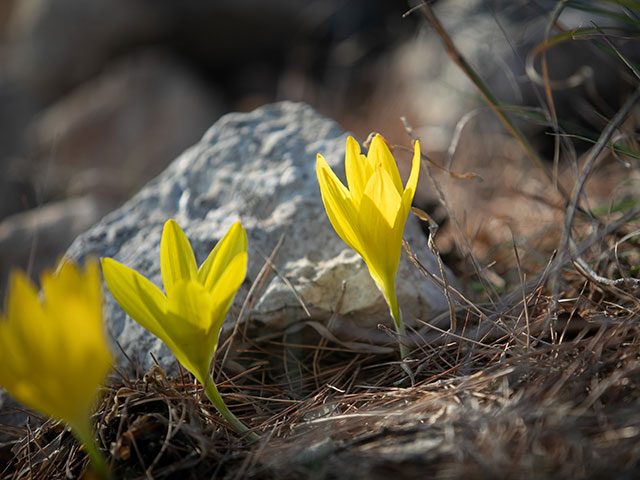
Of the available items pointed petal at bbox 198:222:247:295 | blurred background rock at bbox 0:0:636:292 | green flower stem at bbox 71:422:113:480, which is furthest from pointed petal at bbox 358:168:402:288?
blurred background rock at bbox 0:0:636:292

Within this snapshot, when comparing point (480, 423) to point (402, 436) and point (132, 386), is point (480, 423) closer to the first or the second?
point (402, 436)

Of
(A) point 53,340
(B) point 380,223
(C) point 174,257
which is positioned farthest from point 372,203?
(A) point 53,340

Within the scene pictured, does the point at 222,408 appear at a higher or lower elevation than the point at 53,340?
lower

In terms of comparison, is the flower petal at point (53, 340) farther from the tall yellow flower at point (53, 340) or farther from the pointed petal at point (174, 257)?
the pointed petal at point (174, 257)

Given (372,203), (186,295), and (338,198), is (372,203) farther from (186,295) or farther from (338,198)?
(186,295)

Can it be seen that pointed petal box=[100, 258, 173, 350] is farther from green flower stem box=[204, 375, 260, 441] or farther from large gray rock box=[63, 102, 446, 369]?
large gray rock box=[63, 102, 446, 369]

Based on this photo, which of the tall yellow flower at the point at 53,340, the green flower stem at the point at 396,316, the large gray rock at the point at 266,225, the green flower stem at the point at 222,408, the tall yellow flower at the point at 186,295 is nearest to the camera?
the tall yellow flower at the point at 53,340

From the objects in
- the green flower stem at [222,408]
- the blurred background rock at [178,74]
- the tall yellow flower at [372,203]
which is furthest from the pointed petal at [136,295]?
the blurred background rock at [178,74]

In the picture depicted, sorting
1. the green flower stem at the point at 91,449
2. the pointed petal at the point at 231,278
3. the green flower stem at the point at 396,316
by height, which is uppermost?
the pointed petal at the point at 231,278
